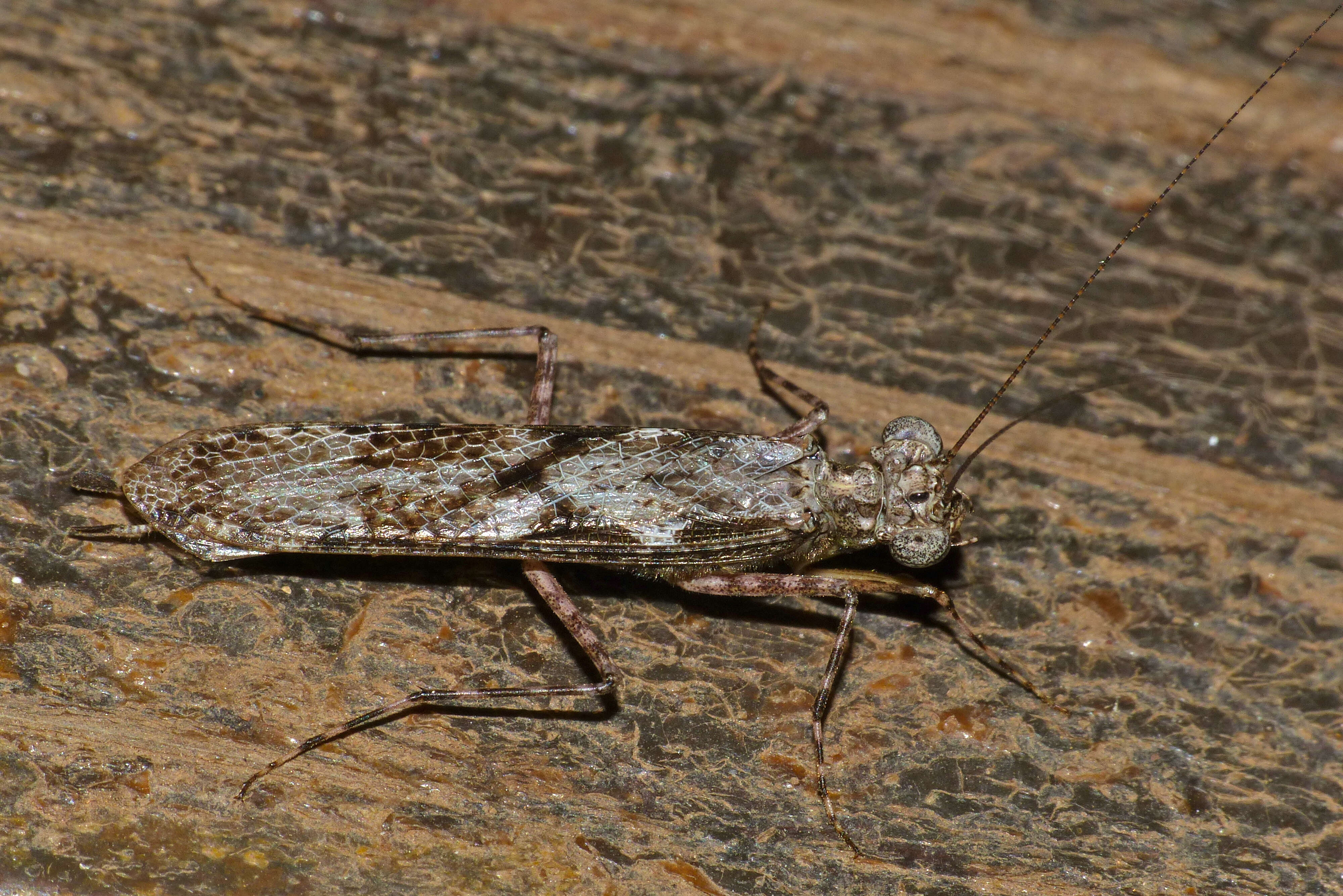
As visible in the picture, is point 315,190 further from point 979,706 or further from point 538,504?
point 979,706

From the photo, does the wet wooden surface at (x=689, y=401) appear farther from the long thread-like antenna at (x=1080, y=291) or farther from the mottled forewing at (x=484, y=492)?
the mottled forewing at (x=484, y=492)

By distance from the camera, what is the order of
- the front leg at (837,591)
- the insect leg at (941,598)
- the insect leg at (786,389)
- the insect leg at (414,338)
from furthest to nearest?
the insect leg at (786,389) < the insect leg at (414,338) < the insect leg at (941,598) < the front leg at (837,591)

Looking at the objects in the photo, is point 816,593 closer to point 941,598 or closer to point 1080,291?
point 941,598

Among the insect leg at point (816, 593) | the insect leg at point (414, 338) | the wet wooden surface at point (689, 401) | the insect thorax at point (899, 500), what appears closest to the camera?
the wet wooden surface at point (689, 401)

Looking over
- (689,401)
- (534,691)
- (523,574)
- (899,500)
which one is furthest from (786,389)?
(534,691)

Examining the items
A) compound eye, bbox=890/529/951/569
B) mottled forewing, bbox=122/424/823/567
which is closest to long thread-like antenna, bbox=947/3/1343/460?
compound eye, bbox=890/529/951/569

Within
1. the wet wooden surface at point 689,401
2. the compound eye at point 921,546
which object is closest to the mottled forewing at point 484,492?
the wet wooden surface at point 689,401
